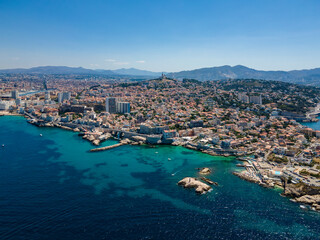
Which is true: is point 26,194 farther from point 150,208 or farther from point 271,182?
point 271,182

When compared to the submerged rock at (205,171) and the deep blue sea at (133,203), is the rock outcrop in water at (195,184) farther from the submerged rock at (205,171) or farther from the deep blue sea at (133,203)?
the submerged rock at (205,171)

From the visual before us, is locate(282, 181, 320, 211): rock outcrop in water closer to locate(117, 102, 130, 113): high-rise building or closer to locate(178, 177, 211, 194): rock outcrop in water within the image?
locate(178, 177, 211, 194): rock outcrop in water

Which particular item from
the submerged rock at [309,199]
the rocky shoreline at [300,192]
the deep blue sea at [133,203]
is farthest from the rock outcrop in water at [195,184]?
the submerged rock at [309,199]

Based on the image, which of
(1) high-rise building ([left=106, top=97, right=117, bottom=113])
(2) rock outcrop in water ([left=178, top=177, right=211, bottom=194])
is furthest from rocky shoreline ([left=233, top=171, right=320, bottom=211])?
(1) high-rise building ([left=106, top=97, right=117, bottom=113])

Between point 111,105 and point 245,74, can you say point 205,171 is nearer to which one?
point 111,105

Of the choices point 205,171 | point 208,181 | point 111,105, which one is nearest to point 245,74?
point 111,105

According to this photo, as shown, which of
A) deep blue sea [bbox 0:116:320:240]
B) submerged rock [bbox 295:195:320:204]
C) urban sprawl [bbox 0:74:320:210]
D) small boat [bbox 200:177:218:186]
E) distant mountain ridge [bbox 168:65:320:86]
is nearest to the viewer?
deep blue sea [bbox 0:116:320:240]
